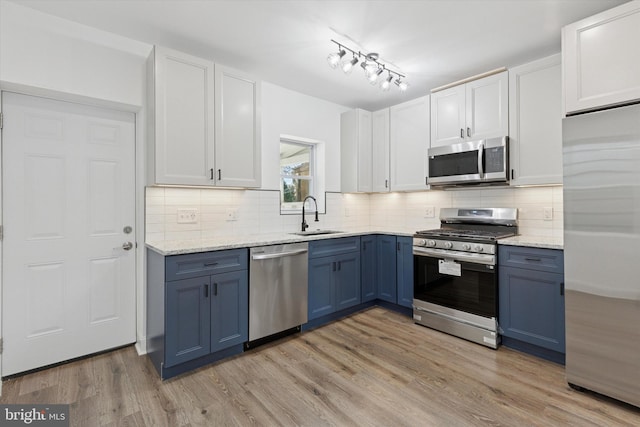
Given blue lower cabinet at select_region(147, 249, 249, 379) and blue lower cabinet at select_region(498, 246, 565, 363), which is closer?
blue lower cabinet at select_region(147, 249, 249, 379)

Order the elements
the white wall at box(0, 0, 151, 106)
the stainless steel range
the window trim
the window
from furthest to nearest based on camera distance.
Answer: the window → the window trim → the stainless steel range → the white wall at box(0, 0, 151, 106)

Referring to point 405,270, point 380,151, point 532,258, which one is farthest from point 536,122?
point 405,270

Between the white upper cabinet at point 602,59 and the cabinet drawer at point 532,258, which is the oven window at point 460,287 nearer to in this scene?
the cabinet drawer at point 532,258

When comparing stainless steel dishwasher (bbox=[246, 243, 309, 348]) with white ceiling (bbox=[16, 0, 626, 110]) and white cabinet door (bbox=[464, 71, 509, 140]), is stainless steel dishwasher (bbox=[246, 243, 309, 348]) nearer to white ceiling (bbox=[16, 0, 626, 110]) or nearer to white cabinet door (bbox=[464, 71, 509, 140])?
white ceiling (bbox=[16, 0, 626, 110])

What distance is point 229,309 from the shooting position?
2.46 m

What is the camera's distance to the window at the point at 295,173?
12.2 feet

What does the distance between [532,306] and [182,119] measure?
321cm

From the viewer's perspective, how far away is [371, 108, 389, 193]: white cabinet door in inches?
153

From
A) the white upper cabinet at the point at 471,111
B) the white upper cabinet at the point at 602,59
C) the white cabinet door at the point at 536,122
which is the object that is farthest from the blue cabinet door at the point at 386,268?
the white upper cabinet at the point at 602,59

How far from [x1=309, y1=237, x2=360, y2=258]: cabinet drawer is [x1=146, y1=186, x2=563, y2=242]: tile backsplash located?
57 centimetres

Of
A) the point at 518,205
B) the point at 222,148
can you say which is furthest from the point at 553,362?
the point at 222,148

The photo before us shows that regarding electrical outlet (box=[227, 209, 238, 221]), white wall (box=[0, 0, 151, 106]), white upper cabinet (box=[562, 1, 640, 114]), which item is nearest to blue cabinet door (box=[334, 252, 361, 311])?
electrical outlet (box=[227, 209, 238, 221])

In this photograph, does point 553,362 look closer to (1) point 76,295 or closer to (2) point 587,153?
(2) point 587,153

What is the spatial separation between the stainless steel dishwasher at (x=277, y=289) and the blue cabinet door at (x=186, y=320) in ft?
1.27
